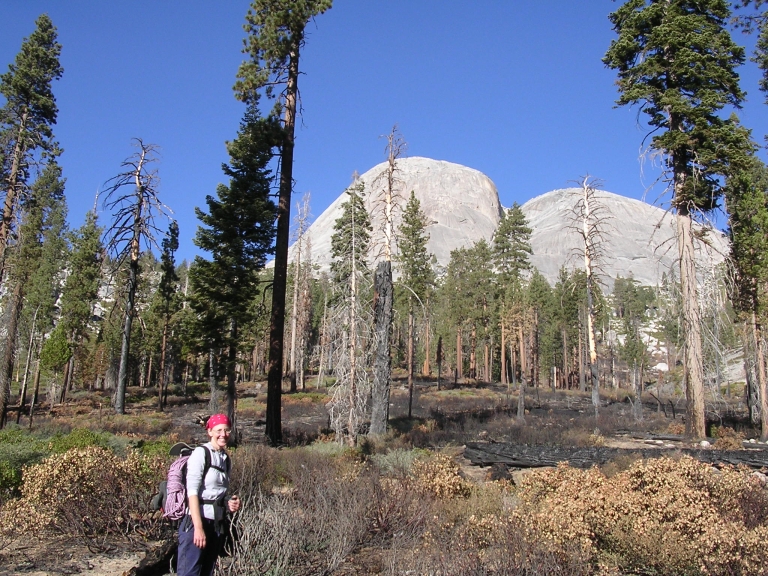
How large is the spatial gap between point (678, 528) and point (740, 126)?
15.9 m

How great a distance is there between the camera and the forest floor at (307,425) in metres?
5.71

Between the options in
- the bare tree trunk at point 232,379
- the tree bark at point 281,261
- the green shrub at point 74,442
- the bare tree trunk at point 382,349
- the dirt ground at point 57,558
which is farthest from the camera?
the bare tree trunk at point 232,379

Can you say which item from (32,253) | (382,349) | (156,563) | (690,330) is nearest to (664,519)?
(156,563)

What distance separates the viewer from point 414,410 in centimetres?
2853

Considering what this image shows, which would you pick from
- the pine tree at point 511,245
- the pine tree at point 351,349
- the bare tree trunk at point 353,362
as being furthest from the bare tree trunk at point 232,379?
the pine tree at point 511,245

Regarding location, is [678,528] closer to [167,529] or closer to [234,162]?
[167,529]

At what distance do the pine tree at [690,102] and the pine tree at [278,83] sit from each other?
1061 cm

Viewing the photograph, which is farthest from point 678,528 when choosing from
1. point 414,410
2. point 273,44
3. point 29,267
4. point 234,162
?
point 29,267

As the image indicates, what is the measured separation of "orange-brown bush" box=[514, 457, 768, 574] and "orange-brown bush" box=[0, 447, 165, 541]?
4.88m

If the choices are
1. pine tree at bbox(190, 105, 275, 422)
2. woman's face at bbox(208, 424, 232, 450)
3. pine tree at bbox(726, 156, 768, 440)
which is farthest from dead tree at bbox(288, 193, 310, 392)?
woman's face at bbox(208, 424, 232, 450)

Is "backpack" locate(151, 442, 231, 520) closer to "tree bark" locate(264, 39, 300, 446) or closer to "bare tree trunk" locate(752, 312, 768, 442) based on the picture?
"tree bark" locate(264, 39, 300, 446)

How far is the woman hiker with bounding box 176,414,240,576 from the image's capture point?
402 cm

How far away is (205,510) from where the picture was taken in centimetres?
412

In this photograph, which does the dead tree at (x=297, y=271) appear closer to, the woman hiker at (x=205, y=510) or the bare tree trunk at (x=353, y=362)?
the bare tree trunk at (x=353, y=362)
